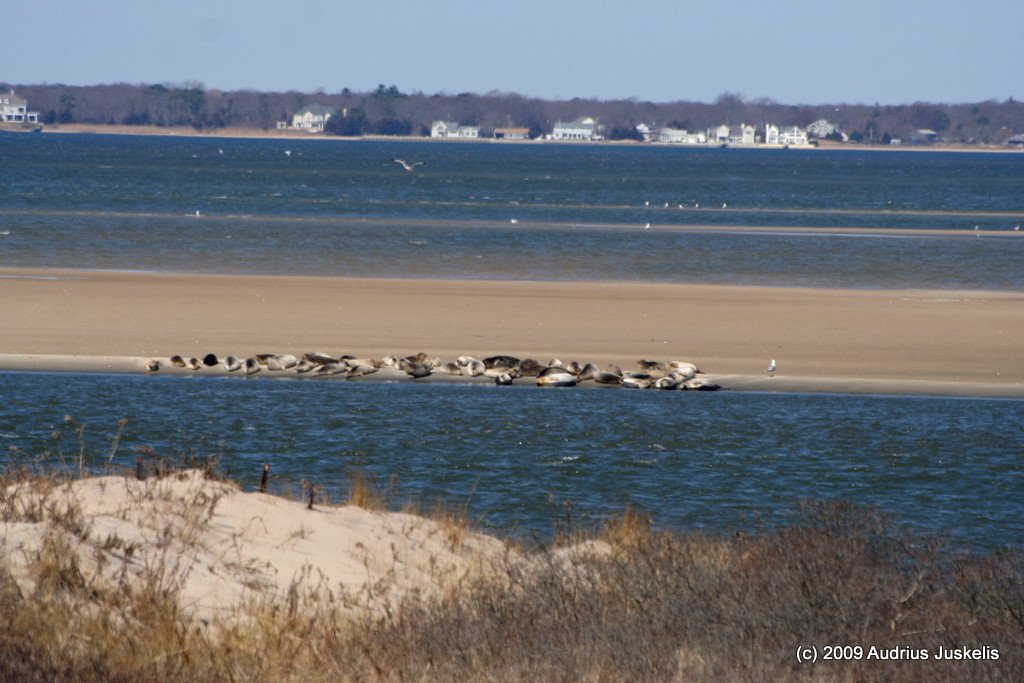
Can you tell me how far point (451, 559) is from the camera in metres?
9.27

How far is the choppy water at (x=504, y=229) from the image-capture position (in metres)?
35.8

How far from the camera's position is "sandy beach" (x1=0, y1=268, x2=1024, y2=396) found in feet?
67.9

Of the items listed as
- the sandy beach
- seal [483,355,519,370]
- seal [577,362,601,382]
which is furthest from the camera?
the sandy beach

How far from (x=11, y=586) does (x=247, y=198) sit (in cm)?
6447

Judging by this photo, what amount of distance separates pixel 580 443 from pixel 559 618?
8012mm

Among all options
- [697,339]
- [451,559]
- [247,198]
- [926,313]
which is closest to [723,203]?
[247,198]

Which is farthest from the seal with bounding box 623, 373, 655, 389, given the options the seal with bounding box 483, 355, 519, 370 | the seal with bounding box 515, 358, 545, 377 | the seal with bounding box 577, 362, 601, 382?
the seal with bounding box 483, 355, 519, 370

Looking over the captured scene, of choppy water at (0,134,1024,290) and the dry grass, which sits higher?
the dry grass

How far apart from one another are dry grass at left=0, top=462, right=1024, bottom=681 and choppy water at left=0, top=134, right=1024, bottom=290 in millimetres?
25432

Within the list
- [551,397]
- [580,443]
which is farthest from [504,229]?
[580,443]

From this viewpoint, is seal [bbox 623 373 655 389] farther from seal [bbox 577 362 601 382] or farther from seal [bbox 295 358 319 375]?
seal [bbox 295 358 319 375]

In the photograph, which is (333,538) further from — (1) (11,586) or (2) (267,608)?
(1) (11,586)

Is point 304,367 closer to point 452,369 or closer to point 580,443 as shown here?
point 452,369

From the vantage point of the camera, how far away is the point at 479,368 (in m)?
19.4
